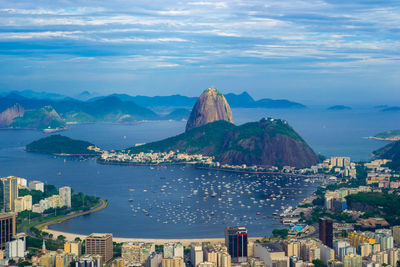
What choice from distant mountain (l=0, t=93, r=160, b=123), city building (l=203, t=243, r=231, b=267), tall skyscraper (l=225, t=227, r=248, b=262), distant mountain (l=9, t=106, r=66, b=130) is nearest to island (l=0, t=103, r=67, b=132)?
distant mountain (l=9, t=106, r=66, b=130)

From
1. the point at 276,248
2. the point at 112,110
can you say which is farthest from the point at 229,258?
the point at 112,110

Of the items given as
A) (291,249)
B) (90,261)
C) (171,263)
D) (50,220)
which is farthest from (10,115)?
(291,249)

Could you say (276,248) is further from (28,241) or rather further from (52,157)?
(52,157)

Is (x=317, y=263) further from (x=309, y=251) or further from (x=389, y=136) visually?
(x=389, y=136)

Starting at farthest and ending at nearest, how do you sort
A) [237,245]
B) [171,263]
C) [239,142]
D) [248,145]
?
[239,142], [248,145], [237,245], [171,263]

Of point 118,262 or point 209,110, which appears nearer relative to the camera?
point 118,262

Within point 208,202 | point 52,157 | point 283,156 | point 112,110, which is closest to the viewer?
point 208,202
